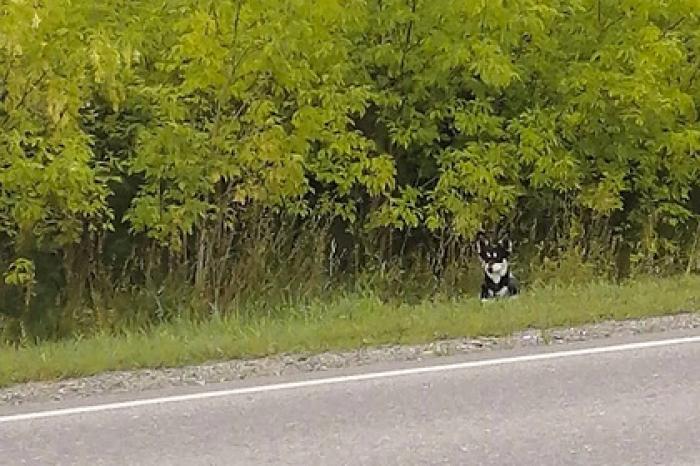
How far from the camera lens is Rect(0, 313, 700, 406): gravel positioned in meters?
7.11

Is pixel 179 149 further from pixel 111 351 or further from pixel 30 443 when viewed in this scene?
pixel 30 443

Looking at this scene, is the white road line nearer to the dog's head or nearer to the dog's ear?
the dog's head

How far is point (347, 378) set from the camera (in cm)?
712

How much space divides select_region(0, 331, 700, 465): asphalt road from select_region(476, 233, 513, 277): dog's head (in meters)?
3.01

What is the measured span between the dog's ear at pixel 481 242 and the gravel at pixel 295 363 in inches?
102

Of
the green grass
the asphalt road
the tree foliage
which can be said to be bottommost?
the asphalt road

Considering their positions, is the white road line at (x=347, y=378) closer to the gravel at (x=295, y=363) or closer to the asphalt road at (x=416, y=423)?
the asphalt road at (x=416, y=423)

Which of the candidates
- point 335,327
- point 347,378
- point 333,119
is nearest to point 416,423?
point 347,378

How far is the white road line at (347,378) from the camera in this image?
6.55m

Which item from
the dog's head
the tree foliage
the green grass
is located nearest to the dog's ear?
the dog's head

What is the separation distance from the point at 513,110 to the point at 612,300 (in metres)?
3.22

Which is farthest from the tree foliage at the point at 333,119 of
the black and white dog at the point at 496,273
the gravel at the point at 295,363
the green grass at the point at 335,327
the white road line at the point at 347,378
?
the white road line at the point at 347,378

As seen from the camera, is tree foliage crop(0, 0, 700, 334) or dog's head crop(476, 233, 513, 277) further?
dog's head crop(476, 233, 513, 277)

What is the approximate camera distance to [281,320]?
9.27m
